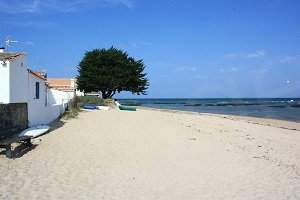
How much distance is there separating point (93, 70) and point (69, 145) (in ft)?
155

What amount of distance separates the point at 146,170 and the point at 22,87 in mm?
9232

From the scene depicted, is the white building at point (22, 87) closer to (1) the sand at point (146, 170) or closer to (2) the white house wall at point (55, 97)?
(1) the sand at point (146, 170)

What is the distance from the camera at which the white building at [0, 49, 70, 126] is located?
14789 mm

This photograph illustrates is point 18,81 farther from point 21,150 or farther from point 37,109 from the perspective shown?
point 21,150

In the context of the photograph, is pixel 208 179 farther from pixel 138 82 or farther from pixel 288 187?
pixel 138 82

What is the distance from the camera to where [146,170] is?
32.6 ft

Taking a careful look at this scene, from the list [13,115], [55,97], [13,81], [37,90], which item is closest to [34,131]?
[13,115]

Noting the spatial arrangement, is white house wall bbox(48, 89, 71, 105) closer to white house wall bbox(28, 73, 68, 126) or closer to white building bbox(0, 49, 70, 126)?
white house wall bbox(28, 73, 68, 126)

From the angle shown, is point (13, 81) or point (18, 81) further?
point (18, 81)

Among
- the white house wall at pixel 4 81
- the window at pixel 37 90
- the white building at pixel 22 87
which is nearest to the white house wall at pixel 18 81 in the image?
the white building at pixel 22 87

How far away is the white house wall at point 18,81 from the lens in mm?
15258

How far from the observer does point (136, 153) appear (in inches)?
491

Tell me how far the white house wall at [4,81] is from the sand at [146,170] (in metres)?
2.33

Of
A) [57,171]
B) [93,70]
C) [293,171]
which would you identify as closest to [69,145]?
[57,171]
